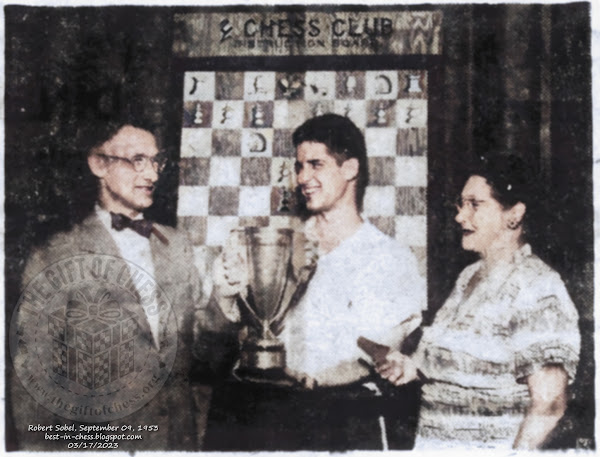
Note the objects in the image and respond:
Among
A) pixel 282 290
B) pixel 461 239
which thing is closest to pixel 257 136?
pixel 282 290

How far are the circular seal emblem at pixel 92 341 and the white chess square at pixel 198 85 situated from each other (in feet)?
2.12

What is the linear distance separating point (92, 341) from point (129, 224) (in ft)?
1.38

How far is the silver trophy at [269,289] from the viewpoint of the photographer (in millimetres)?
2566

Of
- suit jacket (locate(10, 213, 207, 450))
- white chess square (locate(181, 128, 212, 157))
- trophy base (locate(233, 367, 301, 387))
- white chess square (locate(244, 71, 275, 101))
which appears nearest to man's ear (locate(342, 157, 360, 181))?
white chess square (locate(244, 71, 275, 101))

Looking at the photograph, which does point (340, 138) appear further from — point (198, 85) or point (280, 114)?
point (198, 85)

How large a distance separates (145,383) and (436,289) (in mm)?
1046

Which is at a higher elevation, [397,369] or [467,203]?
[467,203]

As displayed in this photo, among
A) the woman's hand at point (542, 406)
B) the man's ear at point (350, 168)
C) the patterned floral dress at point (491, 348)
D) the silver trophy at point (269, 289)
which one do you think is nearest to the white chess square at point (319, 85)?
the man's ear at point (350, 168)

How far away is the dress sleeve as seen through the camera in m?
2.53

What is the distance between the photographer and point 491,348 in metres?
2.54

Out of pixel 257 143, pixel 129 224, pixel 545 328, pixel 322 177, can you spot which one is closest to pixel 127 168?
pixel 129 224

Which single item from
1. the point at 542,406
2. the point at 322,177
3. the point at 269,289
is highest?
the point at 322,177

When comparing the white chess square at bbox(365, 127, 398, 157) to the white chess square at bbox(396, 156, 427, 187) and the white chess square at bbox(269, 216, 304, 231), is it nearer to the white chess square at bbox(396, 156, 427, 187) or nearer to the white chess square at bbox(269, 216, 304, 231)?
the white chess square at bbox(396, 156, 427, 187)

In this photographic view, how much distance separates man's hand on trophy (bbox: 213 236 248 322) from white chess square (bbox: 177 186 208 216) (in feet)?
0.48
